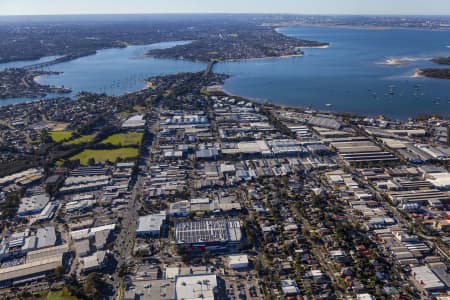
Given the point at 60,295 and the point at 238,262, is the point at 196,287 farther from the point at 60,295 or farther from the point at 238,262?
the point at 60,295

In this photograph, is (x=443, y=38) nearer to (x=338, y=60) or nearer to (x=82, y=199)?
(x=338, y=60)

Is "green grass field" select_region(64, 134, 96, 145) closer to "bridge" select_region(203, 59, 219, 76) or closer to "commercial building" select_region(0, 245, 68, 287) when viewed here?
"commercial building" select_region(0, 245, 68, 287)

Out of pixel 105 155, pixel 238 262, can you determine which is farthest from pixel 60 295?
pixel 105 155

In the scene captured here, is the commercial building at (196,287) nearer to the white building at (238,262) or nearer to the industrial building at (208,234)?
the white building at (238,262)

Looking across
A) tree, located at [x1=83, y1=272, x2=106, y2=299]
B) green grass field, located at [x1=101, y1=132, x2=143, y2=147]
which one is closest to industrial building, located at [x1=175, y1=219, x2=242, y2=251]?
tree, located at [x1=83, y1=272, x2=106, y2=299]

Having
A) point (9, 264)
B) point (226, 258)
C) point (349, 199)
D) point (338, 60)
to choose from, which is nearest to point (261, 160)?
point (349, 199)
